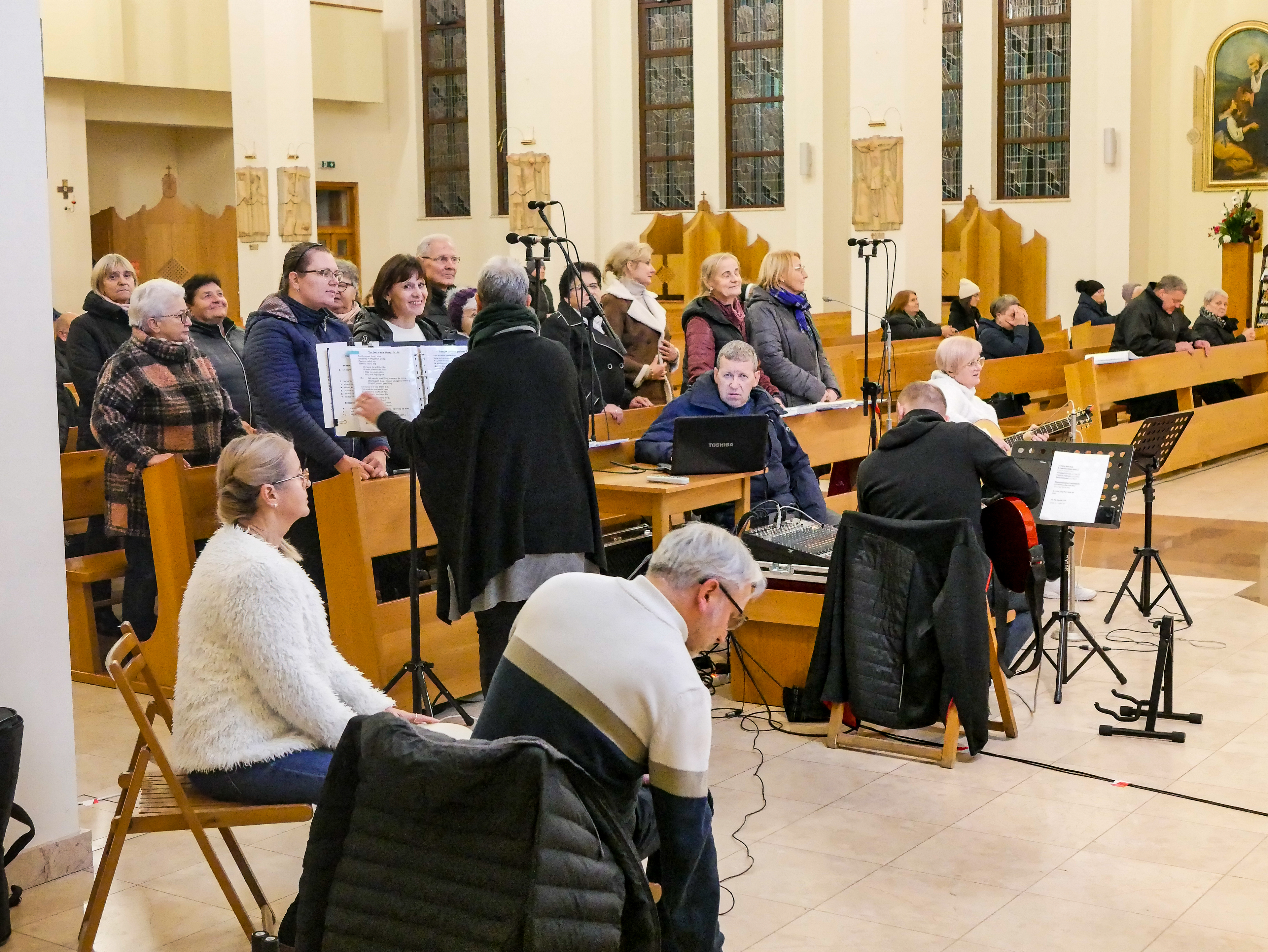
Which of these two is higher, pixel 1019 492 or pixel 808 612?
pixel 1019 492

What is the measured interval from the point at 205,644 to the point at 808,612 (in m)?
2.63

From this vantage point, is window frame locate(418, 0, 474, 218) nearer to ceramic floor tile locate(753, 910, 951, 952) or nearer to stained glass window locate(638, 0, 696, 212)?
stained glass window locate(638, 0, 696, 212)

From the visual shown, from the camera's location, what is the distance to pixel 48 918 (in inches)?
152

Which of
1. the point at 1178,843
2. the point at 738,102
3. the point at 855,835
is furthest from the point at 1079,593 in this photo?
the point at 738,102

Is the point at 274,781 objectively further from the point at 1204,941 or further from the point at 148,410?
the point at 148,410

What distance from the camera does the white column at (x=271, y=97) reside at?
16.5 m

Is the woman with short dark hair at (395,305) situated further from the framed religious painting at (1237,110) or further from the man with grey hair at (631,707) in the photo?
the framed religious painting at (1237,110)

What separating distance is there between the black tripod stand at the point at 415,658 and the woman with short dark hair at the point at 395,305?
71 cm

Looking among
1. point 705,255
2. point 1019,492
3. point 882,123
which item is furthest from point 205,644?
point 705,255

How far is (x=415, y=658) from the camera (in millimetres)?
5047

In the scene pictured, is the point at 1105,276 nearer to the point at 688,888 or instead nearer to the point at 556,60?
the point at 556,60

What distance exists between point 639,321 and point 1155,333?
5618 millimetres

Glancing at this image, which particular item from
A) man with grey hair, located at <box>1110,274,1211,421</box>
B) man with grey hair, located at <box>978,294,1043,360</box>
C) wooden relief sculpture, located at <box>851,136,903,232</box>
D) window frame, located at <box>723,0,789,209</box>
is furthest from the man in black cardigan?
window frame, located at <box>723,0,789,209</box>

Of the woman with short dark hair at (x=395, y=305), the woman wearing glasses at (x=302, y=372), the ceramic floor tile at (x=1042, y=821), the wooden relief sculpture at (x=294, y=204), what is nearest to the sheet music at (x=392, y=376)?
the woman wearing glasses at (x=302, y=372)
